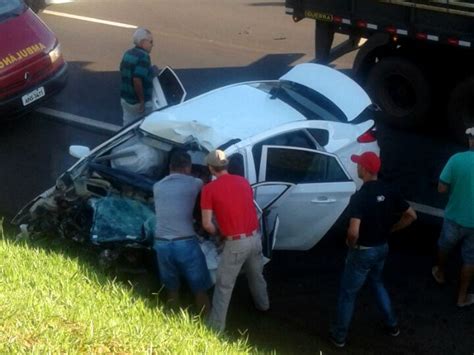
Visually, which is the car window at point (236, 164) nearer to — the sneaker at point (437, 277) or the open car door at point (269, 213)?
the open car door at point (269, 213)

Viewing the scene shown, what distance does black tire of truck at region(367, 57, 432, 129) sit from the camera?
11742 millimetres

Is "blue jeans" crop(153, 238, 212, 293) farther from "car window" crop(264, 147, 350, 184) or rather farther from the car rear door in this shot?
"car window" crop(264, 147, 350, 184)

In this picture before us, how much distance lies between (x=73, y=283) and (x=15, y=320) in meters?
1.01

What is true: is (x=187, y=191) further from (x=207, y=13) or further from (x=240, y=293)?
(x=207, y=13)

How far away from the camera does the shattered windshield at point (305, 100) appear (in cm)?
917

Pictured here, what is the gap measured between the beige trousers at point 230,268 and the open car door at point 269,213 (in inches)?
10.0

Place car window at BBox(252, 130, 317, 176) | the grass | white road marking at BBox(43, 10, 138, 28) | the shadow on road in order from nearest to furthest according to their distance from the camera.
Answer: the grass → car window at BBox(252, 130, 317, 176) → the shadow on road → white road marking at BBox(43, 10, 138, 28)

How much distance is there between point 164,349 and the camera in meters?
5.61

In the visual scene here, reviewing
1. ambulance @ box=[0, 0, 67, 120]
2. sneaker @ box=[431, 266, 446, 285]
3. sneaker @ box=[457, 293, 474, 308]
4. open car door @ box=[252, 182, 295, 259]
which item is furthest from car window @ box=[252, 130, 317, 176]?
ambulance @ box=[0, 0, 67, 120]

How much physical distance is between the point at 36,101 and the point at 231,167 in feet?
16.0

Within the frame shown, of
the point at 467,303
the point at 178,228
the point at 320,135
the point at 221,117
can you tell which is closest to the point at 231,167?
the point at 221,117

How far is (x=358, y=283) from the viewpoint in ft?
24.5

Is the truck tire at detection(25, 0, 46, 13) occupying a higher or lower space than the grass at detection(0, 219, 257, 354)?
lower

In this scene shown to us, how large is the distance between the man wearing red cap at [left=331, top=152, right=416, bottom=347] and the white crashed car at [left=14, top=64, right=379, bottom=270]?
84 centimetres
